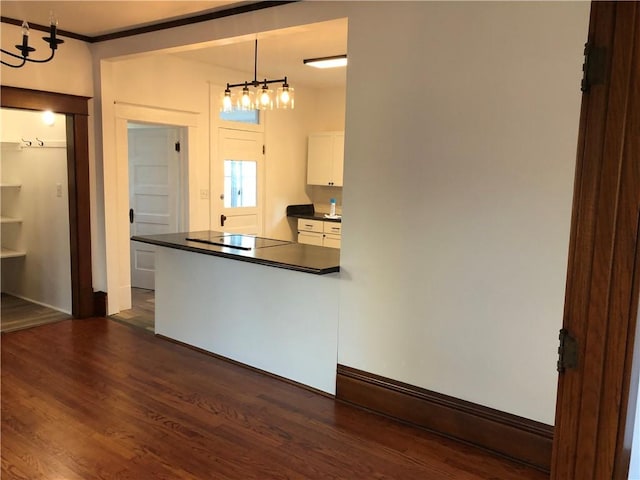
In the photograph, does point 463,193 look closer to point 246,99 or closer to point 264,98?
point 264,98

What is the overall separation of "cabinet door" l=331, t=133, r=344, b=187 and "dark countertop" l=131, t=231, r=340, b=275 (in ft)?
7.78

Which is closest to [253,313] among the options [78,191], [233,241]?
[233,241]

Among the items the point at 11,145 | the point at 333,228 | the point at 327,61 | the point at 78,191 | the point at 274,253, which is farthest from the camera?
the point at 333,228

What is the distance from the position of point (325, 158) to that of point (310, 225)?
35.9 inches

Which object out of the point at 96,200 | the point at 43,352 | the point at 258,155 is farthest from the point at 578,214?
the point at 258,155

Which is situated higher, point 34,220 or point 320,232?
point 34,220

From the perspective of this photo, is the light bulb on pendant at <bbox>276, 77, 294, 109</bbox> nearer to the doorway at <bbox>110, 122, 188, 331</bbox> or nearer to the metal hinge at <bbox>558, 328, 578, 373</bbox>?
the doorway at <bbox>110, 122, 188, 331</bbox>

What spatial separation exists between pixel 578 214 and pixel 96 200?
4538mm

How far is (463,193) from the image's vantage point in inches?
103

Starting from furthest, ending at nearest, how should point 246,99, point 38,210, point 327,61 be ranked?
point 38,210 < point 327,61 < point 246,99

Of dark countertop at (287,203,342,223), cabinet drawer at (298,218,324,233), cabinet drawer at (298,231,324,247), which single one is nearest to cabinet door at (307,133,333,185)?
dark countertop at (287,203,342,223)

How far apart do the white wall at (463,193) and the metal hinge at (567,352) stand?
4.19 feet

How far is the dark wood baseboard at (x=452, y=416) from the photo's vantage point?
249 centimetres

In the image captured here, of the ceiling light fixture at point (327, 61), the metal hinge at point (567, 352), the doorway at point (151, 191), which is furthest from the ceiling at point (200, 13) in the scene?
the metal hinge at point (567, 352)
